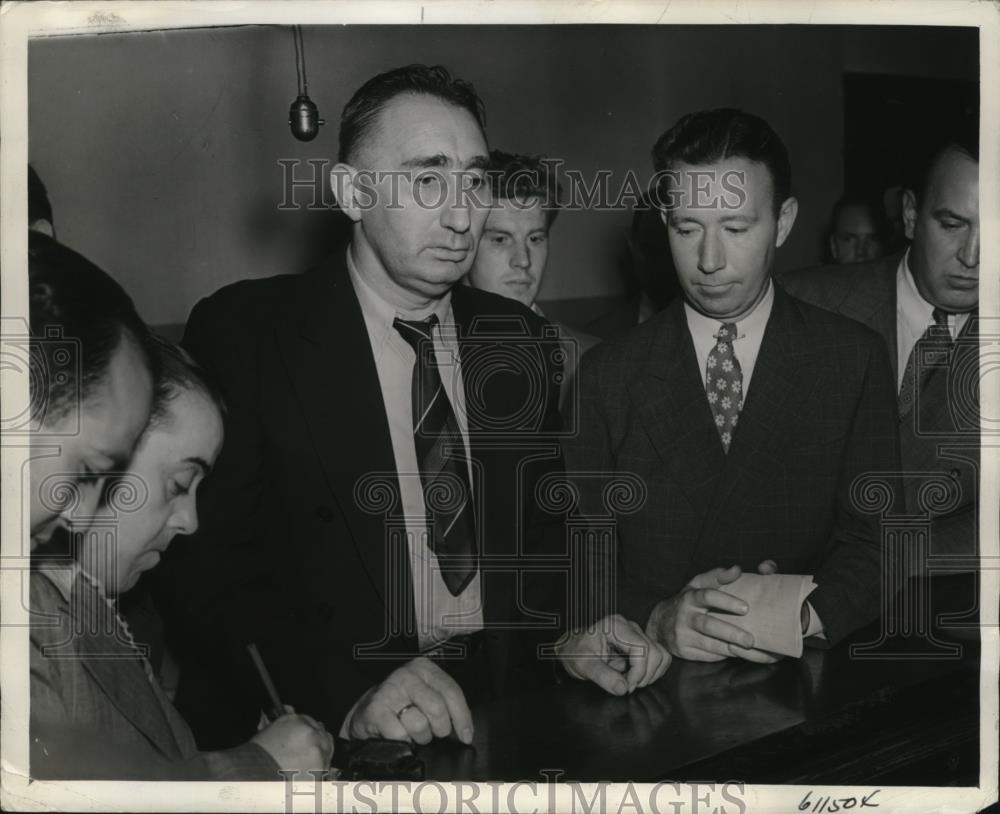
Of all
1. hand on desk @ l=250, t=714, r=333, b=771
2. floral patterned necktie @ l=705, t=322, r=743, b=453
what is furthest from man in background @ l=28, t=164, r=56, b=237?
floral patterned necktie @ l=705, t=322, r=743, b=453

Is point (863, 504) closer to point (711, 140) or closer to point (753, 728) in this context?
point (753, 728)

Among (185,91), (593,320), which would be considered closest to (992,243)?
(593,320)

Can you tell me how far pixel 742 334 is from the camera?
1.80 metres

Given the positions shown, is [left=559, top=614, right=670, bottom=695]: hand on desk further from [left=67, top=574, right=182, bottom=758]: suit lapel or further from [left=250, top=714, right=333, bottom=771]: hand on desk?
[left=67, top=574, right=182, bottom=758]: suit lapel

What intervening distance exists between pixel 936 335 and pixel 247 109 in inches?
42.3

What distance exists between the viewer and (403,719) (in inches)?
63.1

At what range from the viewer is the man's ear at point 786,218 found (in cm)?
178

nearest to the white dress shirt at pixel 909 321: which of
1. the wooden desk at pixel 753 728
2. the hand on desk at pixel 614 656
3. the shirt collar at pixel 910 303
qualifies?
the shirt collar at pixel 910 303

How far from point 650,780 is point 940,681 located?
49 cm

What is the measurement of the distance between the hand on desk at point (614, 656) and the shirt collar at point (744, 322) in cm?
44

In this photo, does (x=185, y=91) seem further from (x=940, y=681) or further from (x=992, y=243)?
(x=940, y=681)

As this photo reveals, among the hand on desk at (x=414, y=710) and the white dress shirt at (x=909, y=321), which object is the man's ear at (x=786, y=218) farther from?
the hand on desk at (x=414, y=710)

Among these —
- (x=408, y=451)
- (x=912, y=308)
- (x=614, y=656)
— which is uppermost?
(x=912, y=308)

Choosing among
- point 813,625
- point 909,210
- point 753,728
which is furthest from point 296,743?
point 909,210
